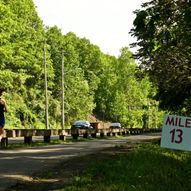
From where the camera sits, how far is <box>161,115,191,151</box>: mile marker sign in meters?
4.89

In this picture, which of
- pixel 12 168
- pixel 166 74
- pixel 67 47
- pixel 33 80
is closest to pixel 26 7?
pixel 33 80

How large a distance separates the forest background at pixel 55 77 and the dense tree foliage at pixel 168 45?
1.55 ft

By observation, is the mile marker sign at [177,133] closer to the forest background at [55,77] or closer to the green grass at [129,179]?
the green grass at [129,179]

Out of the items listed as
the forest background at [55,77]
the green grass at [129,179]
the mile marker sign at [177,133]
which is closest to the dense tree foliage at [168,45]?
the forest background at [55,77]

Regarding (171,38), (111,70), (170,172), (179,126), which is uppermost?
(111,70)

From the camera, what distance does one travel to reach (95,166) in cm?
760

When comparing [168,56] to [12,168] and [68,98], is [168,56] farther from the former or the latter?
[68,98]

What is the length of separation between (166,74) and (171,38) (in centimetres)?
871

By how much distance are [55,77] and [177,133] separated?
5132 centimetres

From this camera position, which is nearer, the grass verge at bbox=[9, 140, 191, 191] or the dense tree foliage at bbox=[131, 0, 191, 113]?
the grass verge at bbox=[9, 140, 191, 191]

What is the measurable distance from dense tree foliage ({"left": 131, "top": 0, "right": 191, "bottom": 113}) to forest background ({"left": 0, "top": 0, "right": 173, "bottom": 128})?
0.47 m

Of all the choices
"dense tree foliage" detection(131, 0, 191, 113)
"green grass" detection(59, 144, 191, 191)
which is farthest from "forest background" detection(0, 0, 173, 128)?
"green grass" detection(59, 144, 191, 191)

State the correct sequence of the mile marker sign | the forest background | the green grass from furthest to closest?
the forest background
the green grass
the mile marker sign

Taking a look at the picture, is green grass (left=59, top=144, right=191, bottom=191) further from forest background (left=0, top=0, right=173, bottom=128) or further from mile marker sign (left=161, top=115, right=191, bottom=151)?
forest background (left=0, top=0, right=173, bottom=128)
